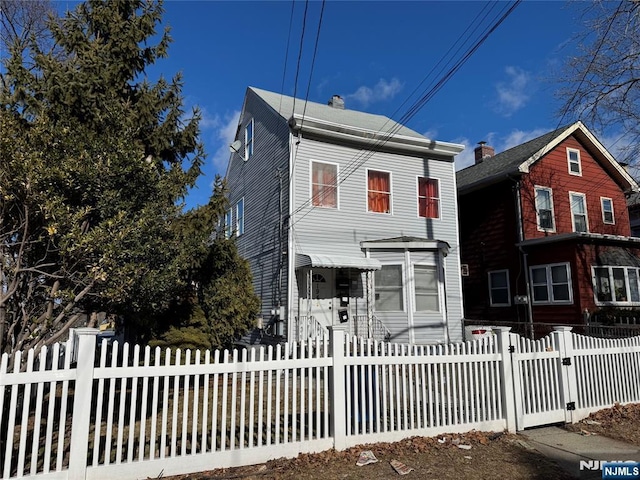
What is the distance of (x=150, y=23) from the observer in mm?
7879

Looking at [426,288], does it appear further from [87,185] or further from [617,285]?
[87,185]

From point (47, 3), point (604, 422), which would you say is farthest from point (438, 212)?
point (47, 3)

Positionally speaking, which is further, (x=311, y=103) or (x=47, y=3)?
(x=311, y=103)

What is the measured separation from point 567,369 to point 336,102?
14.8 m

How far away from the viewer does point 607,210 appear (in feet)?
63.8

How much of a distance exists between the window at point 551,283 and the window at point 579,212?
3.82m

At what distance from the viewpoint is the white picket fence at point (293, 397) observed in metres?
3.99

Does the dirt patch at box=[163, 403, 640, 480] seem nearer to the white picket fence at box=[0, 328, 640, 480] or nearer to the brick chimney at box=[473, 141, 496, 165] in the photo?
the white picket fence at box=[0, 328, 640, 480]

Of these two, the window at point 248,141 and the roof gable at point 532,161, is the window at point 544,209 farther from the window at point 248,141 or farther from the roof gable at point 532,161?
the window at point 248,141

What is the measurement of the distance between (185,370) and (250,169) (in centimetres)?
1235

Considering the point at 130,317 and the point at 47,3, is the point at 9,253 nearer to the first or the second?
A: the point at 130,317

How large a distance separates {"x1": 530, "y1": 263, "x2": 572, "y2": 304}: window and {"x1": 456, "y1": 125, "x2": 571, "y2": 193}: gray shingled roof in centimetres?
400

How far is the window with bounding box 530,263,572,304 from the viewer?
593 inches

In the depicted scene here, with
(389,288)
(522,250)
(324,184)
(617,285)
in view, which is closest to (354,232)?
(324,184)
